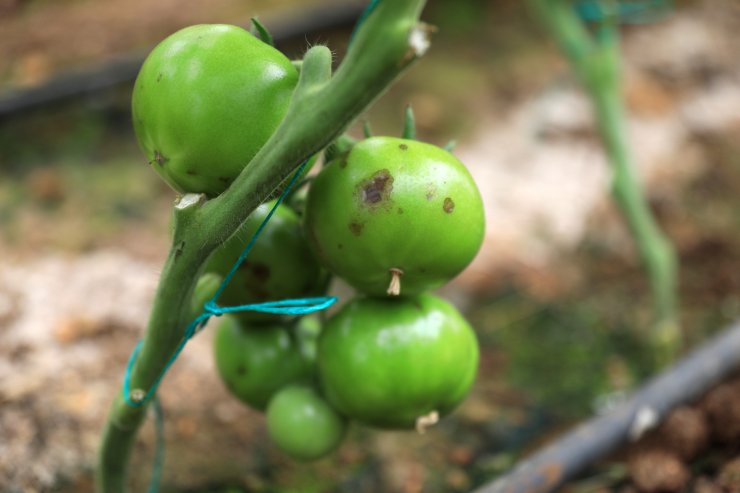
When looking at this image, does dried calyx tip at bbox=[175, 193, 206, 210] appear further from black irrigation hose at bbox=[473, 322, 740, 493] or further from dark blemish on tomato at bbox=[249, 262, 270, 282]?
black irrigation hose at bbox=[473, 322, 740, 493]

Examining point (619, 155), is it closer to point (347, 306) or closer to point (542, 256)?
point (542, 256)

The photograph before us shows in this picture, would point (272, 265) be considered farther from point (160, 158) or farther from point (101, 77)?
point (101, 77)

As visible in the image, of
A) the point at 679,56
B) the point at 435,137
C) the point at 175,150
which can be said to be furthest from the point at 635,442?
the point at 679,56

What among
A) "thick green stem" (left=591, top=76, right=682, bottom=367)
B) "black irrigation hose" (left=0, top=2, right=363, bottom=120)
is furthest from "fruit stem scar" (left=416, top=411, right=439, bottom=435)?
"black irrigation hose" (left=0, top=2, right=363, bottom=120)

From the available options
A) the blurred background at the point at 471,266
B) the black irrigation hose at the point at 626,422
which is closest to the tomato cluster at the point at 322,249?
the black irrigation hose at the point at 626,422

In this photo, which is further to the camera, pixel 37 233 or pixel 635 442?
pixel 37 233

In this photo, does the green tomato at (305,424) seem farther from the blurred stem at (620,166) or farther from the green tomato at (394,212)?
the blurred stem at (620,166)
